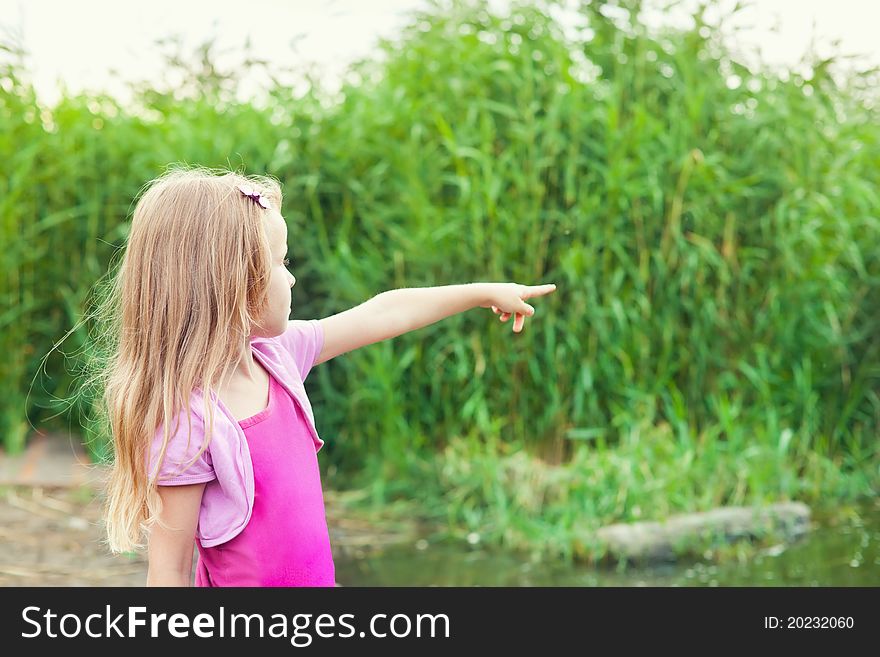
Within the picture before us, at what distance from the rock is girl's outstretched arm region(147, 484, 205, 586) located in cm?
237

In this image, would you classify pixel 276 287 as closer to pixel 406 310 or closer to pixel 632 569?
pixel 406 310

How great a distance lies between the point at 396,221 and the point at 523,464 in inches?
49.2

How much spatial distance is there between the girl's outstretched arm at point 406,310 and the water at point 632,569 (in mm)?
1862

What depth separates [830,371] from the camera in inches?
185

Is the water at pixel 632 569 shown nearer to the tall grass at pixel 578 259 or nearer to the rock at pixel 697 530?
the rock at pixel 697 530

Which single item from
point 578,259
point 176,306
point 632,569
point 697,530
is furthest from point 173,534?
point 578,259

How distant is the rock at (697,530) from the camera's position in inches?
148

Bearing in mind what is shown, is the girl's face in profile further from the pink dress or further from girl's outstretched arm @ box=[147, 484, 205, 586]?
girl's outstretched arm @ box=[147, 484, 205, 586]

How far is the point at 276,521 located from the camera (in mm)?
1676

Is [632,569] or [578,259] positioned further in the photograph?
[578,259]

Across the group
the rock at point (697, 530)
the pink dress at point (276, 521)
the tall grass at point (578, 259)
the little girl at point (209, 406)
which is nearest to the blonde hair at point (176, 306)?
the little girl at point (209, 406)

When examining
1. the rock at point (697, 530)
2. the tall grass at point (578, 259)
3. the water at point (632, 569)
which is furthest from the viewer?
the tall grass at point (578, 259)

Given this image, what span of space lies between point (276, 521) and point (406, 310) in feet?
1.62

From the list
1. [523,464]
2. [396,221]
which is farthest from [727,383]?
[396,221]
